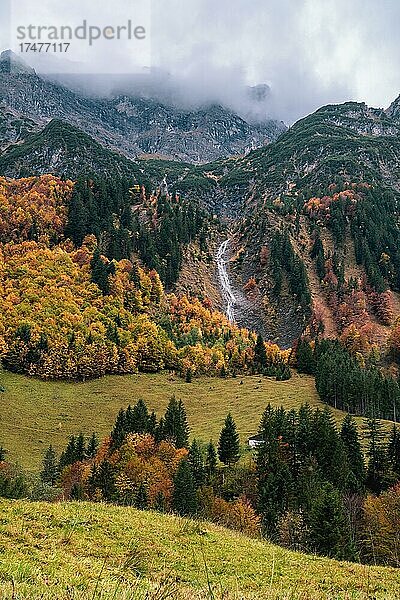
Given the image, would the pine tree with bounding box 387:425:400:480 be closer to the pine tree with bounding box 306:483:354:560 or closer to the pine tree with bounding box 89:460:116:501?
the pine tree with bounding box 306:483:354:560

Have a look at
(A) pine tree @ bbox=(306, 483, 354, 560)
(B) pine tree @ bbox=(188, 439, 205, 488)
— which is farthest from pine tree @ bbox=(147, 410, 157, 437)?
(A) pine tree @ bbox=(306, 483, 354, 560)

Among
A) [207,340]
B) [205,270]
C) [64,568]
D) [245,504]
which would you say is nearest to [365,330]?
[207,340]

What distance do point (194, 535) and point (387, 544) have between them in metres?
32.4

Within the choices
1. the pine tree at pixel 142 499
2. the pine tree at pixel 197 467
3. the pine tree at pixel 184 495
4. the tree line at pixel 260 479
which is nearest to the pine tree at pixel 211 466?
the tree line at pixel 260 479

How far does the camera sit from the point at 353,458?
67.4 m

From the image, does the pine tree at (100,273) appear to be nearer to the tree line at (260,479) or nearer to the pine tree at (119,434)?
the tree line at (260,479)

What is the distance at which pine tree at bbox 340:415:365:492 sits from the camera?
6094 cm

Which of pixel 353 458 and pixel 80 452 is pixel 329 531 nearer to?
pixel 353 458

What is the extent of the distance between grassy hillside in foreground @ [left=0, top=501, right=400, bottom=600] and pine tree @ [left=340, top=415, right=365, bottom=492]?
4206 cm

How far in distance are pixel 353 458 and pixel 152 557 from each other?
184ft

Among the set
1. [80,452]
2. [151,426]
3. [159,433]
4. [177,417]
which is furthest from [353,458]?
[80,452]

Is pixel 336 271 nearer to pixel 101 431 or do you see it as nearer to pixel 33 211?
pixel 33 211

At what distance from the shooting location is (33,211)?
157875 millimetres

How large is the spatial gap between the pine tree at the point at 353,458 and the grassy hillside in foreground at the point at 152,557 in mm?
42063
